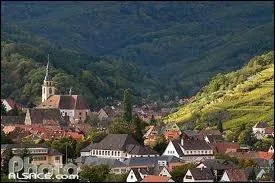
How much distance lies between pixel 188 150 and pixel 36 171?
61.6 ft

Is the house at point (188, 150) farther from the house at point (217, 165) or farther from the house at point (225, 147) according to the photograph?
the house at point (217, 165)

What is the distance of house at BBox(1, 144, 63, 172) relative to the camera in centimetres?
7150

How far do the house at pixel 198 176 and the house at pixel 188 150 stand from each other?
12.2 m

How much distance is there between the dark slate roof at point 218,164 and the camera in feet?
227

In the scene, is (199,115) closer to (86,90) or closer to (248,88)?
(248,88)

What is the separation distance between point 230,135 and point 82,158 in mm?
22373

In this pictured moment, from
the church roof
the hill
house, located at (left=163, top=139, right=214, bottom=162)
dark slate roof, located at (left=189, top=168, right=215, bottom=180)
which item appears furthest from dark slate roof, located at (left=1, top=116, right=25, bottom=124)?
dark slate roof, located at (left=189, top=168, right=215, bottom=180)

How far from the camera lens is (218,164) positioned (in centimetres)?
7062

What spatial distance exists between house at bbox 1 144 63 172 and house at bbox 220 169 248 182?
12606 millimetres

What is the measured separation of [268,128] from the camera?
9362 cm

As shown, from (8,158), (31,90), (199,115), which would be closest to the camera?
(8,158)

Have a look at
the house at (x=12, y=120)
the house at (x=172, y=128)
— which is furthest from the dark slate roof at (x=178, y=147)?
the house at (x=12, y=120)

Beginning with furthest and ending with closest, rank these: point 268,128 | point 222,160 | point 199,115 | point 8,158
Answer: point 199,115 < point 268,128 < point 222,160 < point 8,158

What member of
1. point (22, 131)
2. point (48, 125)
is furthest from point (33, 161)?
point (48, 125)
